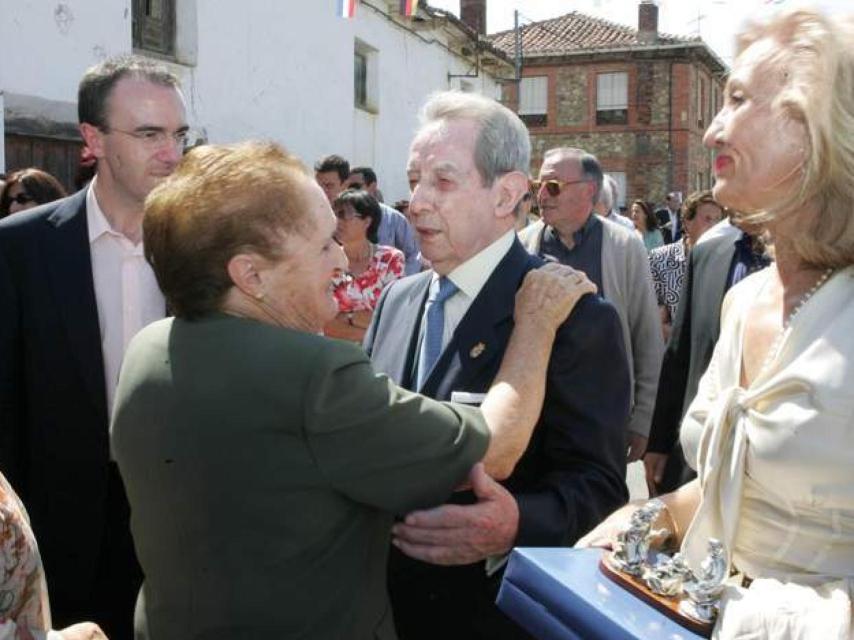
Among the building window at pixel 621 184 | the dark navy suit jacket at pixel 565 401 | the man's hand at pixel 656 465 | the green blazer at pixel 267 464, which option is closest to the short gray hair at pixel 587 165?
the man's hand at pixel 656 465

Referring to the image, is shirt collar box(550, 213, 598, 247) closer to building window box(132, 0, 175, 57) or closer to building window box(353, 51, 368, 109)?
building window box(132, 0, 175, 57)

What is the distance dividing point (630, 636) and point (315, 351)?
0.69m

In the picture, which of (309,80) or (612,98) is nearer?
(309,80)

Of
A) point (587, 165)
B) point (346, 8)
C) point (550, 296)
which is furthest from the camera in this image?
point (346, 8)

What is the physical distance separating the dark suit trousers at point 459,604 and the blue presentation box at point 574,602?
493 mm

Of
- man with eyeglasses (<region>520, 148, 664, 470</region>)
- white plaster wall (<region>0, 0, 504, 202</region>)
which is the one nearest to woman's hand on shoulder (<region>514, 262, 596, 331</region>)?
man with eyeglasses (<region>520, 148, 664, 470</region>)

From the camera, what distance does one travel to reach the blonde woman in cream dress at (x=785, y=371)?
1607mm

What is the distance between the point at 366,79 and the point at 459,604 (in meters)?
13.5

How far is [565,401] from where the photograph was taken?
2.22 meters

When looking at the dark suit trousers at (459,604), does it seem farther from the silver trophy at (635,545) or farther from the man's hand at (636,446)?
the man's hand at (636,446)

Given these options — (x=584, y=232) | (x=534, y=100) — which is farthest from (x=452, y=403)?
(x=534, y=100)

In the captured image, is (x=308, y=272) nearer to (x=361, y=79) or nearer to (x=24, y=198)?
(x=24, y=198)

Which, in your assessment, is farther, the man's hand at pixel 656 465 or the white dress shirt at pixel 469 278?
the man's hand at pixel 656 465

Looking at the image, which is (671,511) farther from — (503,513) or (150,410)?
(150,410)
